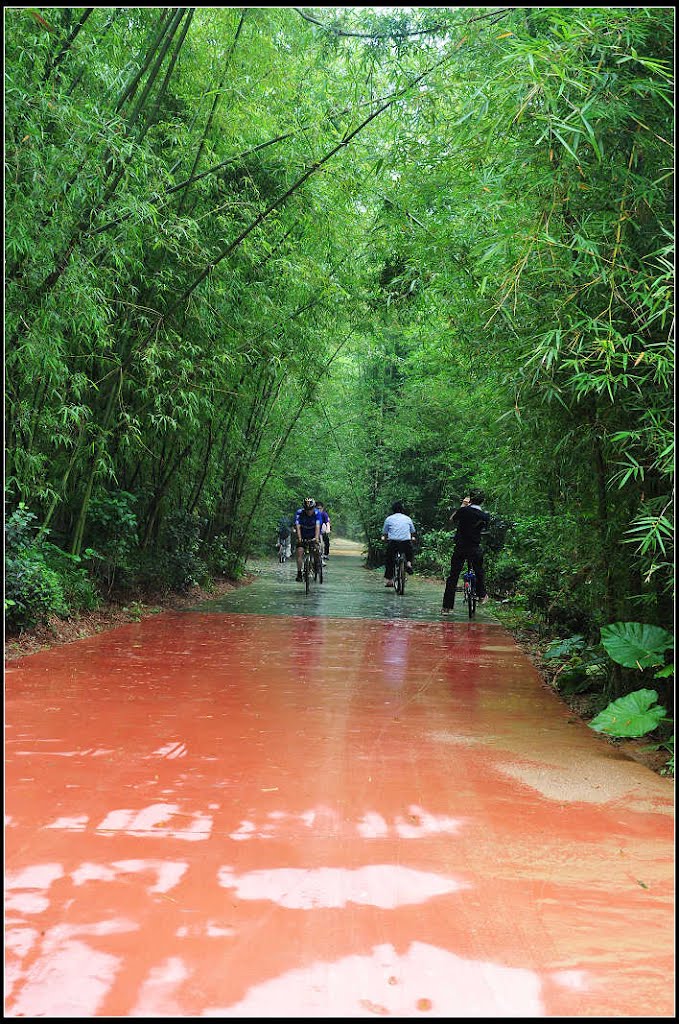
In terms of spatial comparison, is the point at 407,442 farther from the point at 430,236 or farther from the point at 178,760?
the point at 178,760

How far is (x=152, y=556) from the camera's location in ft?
37.2

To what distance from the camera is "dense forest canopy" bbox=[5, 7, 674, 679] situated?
170 inches

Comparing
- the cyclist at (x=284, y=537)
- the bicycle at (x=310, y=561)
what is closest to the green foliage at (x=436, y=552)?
the bicycle at (x=310, y=561)

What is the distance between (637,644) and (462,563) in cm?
660

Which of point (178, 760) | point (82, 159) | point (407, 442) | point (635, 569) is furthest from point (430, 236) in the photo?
point (407, 442)

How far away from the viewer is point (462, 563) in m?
11.5

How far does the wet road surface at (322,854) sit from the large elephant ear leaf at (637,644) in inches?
21.2

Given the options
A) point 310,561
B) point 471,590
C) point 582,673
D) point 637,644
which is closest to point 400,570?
point 310,561

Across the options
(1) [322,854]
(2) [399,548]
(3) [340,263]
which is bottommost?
(1) [322,854]

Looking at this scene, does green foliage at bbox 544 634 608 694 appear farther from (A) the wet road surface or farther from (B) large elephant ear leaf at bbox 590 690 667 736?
(B) large elephant ear leaf at bbox 590 690 667 736

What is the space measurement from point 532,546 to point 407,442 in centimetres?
915

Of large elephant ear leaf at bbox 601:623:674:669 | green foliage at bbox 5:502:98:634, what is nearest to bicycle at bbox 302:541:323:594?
green foliage at bbox 5:502:98:634

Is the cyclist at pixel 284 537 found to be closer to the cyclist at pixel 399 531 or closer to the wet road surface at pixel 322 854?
the cyclist at pixel 399 531

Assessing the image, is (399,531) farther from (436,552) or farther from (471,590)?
(436,552)
